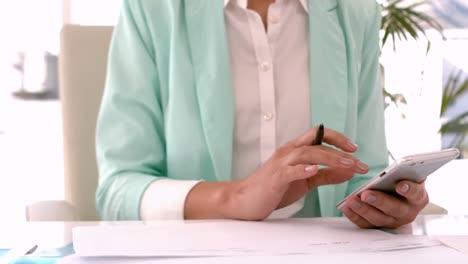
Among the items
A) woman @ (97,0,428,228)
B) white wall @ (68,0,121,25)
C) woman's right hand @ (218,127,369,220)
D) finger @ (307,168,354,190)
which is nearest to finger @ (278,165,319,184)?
woman's right hand @ (218,127,369,220)

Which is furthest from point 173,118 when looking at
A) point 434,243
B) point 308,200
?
point 434,243

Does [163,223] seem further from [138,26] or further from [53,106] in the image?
[53,106]

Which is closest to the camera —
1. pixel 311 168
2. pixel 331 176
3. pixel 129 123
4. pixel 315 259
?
pixel 315 259

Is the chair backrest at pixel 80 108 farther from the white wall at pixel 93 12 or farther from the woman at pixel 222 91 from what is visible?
the white wall at pixel 93 12

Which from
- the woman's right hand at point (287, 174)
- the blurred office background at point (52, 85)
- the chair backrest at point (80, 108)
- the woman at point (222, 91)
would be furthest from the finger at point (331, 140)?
the blurred office background at point (52, 85)

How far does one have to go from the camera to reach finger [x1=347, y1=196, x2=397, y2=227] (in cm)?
104

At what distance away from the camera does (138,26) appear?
4.64ft

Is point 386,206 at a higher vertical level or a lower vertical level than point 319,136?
lower

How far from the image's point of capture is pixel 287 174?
1.04 m

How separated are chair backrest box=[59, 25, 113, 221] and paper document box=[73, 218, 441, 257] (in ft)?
2.00

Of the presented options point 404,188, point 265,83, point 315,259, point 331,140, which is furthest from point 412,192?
point 265,83

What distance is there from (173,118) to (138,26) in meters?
0.20

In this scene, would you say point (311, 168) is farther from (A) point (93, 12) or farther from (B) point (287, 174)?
(A) point (93, 12)

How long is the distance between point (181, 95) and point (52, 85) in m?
4.34
